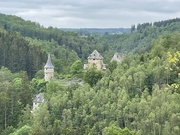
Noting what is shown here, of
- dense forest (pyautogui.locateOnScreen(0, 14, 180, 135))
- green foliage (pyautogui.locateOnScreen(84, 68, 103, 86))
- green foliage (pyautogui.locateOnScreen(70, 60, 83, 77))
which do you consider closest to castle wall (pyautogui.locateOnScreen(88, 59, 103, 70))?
green foliage (pyautogui.locateOnScreen(70, 60, 83, 77))

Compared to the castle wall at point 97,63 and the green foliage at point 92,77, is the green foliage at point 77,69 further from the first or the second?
the green foliage at point 92,77

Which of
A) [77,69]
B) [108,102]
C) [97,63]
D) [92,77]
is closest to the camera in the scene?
[108,102]

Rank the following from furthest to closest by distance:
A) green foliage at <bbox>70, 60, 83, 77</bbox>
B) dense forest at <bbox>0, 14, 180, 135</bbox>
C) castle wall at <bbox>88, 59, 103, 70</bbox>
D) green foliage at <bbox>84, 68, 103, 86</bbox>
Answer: castle wall at <bbox>88, 59, 103, 70</bbox> < green foliage at <bbox>70, 60, 83, 77</bbox> < green foliage at <bbox>84, 68, 103, 86</bbox> < dense forest at <bbox>0, 14, 180, 135</bbox>

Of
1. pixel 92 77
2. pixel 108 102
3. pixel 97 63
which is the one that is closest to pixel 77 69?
pixel 97 63

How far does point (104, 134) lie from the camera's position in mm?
42031

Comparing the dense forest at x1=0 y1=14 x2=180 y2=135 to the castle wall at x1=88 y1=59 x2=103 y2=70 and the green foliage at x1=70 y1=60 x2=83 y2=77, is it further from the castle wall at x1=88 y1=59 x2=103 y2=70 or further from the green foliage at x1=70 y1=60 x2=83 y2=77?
the castle wall at x1=88 y1=59 x2=103 y2=70

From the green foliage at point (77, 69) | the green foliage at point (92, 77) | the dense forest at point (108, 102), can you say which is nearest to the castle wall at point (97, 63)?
the green foliage at point (77, 69)

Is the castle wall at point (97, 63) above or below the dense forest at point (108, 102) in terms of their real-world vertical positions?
above

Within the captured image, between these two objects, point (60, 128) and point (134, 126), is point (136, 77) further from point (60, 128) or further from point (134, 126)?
point (60, 128)

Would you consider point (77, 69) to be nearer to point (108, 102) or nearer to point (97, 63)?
point (97, 63)

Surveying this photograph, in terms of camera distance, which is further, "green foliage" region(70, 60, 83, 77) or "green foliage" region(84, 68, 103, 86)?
"green foliage" region(70, 60, 83, 77)

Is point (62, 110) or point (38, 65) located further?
point (38, 65)

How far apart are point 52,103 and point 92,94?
526 cm

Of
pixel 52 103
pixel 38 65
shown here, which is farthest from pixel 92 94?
pixel 38 65
